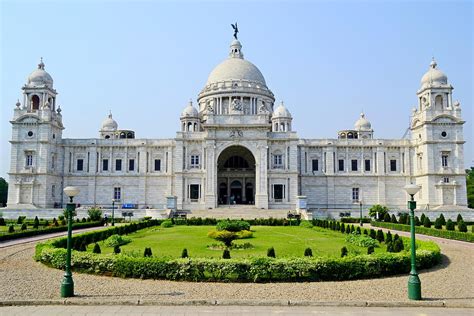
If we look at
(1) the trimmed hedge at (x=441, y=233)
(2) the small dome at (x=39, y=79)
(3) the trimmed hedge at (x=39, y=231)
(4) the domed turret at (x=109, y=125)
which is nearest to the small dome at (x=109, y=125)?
(4) the domed turret at (x=109, y=125)

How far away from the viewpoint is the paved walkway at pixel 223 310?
1167 cm

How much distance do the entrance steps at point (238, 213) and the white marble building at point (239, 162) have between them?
3011 millimetres

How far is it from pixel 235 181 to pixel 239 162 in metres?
3.38

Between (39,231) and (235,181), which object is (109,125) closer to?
(235,181)

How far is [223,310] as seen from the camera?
12000 mm

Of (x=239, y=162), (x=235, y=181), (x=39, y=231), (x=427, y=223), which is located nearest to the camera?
(x=39, y=231)

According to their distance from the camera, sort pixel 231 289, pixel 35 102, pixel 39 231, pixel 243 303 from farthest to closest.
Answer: pixel 35 102 < pixel 39 231 < pixel 231 289 < pixel 243 303

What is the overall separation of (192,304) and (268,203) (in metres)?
44.4

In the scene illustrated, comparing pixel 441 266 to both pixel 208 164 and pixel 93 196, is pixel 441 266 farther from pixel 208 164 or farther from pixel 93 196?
pixel 93 196

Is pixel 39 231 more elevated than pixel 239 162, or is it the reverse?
pixel 239 162

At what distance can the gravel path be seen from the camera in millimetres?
13114

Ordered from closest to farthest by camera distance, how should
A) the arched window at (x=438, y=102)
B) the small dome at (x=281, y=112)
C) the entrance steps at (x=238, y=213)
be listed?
1. the entrance steps at (x=238, y=213)
2. the arched window at (x=438, y=102)
3. the small dome at (x=281, y=112)

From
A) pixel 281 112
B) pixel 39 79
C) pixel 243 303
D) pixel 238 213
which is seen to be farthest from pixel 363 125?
pixel 243 303

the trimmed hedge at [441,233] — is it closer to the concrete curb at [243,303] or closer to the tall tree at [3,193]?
the concrete curb at [243,303]
